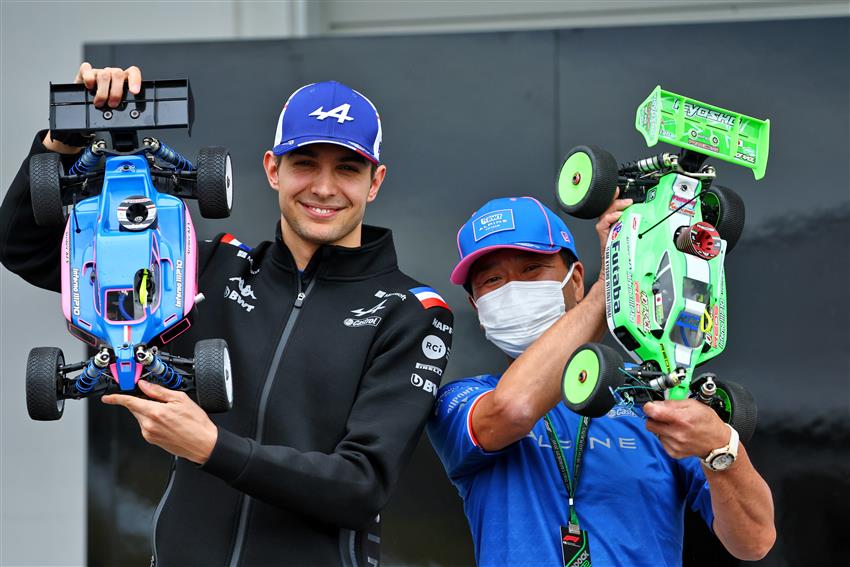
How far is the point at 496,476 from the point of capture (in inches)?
115

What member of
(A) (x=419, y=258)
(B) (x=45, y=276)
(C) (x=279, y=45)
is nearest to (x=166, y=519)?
(B) (x=45, y=276)

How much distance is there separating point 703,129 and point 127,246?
1.29m

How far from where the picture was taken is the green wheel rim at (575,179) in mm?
2684

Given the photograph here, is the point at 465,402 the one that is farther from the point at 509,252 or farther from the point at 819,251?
the point at 819,251

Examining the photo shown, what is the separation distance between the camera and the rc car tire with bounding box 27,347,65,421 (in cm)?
237

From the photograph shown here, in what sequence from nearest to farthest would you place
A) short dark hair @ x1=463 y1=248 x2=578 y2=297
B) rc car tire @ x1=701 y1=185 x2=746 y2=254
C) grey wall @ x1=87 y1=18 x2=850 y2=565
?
rc car tire @ x1=701 y1=185 x2=746 y2=254
short dark hair @ x1=463 y1=248 x2=578 y2=297
grey wall @ x1=87 y1=18 x2=850 y2=565

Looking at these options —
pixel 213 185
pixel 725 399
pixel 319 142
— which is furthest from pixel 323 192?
pixel 725 399

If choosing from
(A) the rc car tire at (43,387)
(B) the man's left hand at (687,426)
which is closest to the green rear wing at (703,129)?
(B) the man's left hand at (687,426)

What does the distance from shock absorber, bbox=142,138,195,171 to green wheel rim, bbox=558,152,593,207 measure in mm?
856

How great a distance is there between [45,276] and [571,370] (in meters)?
1.29

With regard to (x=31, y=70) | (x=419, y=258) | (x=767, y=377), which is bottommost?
(x=767, y=377)

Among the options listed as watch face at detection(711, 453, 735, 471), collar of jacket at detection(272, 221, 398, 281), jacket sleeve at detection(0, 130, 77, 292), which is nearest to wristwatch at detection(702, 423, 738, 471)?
watch face at detection(711, 453, 735, 471)

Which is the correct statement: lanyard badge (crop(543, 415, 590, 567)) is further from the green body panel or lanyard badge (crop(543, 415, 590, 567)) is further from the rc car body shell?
the rc car body shell

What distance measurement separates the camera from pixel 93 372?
2369mm
